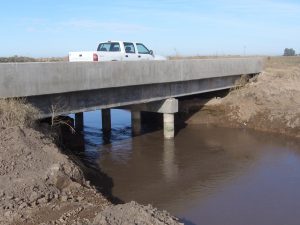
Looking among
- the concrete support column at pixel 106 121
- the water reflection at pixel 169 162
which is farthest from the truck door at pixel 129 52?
the water reflection at pixel 169 162

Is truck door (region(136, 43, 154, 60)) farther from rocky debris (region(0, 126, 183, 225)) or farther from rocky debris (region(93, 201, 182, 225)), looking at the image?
rocky debris (region(93, 201, 182, 225))

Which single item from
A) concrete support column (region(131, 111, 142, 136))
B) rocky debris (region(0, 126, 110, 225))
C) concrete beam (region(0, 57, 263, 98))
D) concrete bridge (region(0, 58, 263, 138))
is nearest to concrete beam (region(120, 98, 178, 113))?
concrete bridge (region(0, 58, 263, 138))

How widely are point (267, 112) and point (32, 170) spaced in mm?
15654

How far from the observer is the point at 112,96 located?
614 inches

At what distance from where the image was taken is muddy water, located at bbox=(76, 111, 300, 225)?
35.6 feet

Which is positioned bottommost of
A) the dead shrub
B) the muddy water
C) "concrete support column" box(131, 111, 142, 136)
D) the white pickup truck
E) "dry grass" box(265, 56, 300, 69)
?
the muddy water

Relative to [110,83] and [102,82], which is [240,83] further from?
[102,82]

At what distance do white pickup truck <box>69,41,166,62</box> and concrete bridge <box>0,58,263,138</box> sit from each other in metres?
2.48

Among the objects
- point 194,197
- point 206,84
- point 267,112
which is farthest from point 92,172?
point 267,112

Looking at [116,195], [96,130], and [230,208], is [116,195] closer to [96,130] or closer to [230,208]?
[230,208]

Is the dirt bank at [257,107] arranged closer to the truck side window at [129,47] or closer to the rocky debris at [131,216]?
the truck side window at [129,47]

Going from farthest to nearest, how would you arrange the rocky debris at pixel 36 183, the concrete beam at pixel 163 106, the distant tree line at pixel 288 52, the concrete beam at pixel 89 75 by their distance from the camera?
the distant tree line at pixel 288 52 < the concrete beam at pixel 163 106 < the concrete beam at pixel 89 75 < the rocky debris at pixel 36 183

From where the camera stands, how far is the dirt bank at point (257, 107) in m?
21.4

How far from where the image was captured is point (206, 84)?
21.3m
